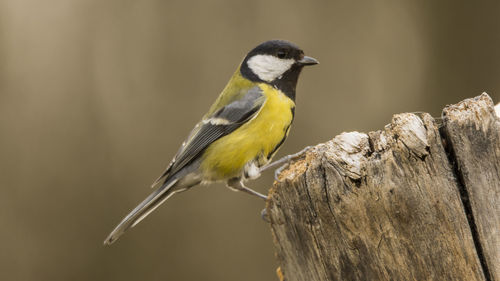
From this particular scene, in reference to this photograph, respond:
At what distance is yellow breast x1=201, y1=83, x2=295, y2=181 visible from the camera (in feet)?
8.16

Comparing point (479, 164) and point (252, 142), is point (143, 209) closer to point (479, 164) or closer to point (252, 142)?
point (252, 142)

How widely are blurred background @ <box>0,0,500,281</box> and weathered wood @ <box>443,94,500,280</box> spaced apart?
2.36 metres

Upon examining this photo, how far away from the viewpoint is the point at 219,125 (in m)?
2.60

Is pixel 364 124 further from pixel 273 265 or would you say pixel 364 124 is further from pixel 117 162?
pixel 117 162

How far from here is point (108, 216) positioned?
3570 millimetres

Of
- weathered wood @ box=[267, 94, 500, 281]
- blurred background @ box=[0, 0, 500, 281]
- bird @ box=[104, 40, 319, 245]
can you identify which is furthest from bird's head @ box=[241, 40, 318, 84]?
weathered wood @ box=[267, 94, 500, 281]

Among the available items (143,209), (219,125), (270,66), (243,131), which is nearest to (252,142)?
(243,131)

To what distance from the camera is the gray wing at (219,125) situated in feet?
8.38

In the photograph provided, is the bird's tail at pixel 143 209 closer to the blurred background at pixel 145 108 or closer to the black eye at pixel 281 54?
the black eye at pixel 281 54

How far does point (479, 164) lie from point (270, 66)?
1.59 meters

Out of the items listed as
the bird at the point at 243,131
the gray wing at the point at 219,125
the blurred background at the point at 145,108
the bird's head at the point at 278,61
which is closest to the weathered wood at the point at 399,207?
the bird at the point at 243,131

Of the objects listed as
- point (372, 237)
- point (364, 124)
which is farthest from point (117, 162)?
point (372, 237)

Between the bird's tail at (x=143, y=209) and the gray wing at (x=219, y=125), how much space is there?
0.06m

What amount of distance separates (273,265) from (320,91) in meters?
1.33
